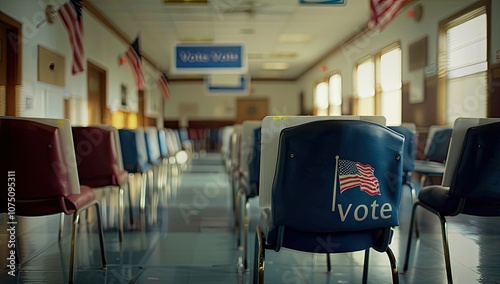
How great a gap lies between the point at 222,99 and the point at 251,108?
1.34 m

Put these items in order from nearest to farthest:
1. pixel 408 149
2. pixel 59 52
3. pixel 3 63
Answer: pixel 408 149, pixel 3 63, pixel 59 52

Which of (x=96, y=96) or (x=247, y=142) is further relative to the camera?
(x=96, y=96)

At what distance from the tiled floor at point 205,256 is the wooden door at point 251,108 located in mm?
15081

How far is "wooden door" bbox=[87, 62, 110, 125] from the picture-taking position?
7.89 m

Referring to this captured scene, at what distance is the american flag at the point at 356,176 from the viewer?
1.32m

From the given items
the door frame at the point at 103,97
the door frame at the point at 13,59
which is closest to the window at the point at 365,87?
the door frame at the point at 103,97

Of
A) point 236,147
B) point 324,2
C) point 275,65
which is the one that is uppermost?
point 275,65

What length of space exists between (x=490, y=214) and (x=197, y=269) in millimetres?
1543

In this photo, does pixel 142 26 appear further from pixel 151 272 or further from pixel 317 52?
pixel 151 272

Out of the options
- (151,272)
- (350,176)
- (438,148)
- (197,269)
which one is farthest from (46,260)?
(438,148)

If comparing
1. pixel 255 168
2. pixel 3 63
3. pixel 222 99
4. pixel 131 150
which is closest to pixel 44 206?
pixel 255 168

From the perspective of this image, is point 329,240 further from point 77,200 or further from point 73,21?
point 73,21

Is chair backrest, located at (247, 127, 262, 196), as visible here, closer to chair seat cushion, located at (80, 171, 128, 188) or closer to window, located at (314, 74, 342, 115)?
chair seat cushion, located at (80, 171, 128, 188)

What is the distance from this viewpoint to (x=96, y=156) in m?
3.00
